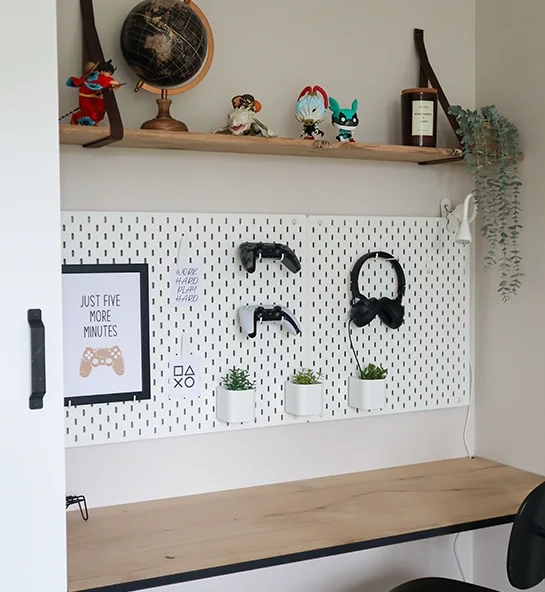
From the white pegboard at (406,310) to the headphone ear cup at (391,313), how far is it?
0.04 meters

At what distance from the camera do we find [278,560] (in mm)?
1830

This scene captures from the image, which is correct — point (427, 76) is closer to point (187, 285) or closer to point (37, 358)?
point (187, 285)

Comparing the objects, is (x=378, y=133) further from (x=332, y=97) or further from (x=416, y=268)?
(x=416, y=268)

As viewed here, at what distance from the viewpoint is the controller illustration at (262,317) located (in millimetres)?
2238

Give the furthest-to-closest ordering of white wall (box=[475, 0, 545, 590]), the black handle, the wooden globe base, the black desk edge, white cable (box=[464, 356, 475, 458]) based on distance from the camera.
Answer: white cable (box=[464, 356, 475, 458]), white wall (box=[475, 0, 545, 590]), the wooden globe base, the black desk edge, the black handle

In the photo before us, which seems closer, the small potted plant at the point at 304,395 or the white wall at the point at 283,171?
the white wall at the point at 283,171

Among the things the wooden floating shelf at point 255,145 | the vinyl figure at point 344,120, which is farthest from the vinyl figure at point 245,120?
the vinyl figure at point 344,120

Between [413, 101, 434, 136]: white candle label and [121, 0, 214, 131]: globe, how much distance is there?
0.65 metres

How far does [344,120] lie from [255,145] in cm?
29

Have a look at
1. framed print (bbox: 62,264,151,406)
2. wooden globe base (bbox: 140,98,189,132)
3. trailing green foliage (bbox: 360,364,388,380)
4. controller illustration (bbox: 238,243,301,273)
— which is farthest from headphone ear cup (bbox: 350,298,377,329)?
wooden globe base (bbox: 140,98,189,132)

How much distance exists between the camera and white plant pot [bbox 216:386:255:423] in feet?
7.23

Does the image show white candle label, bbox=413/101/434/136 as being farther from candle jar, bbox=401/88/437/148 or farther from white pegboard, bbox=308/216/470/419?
white pegboard, bbox=308/216/470/419

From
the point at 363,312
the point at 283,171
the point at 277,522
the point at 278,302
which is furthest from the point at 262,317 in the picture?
the point at 277,522

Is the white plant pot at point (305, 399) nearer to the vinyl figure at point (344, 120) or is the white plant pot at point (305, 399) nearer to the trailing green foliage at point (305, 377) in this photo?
the trailing green foliage at point (305, 377)
